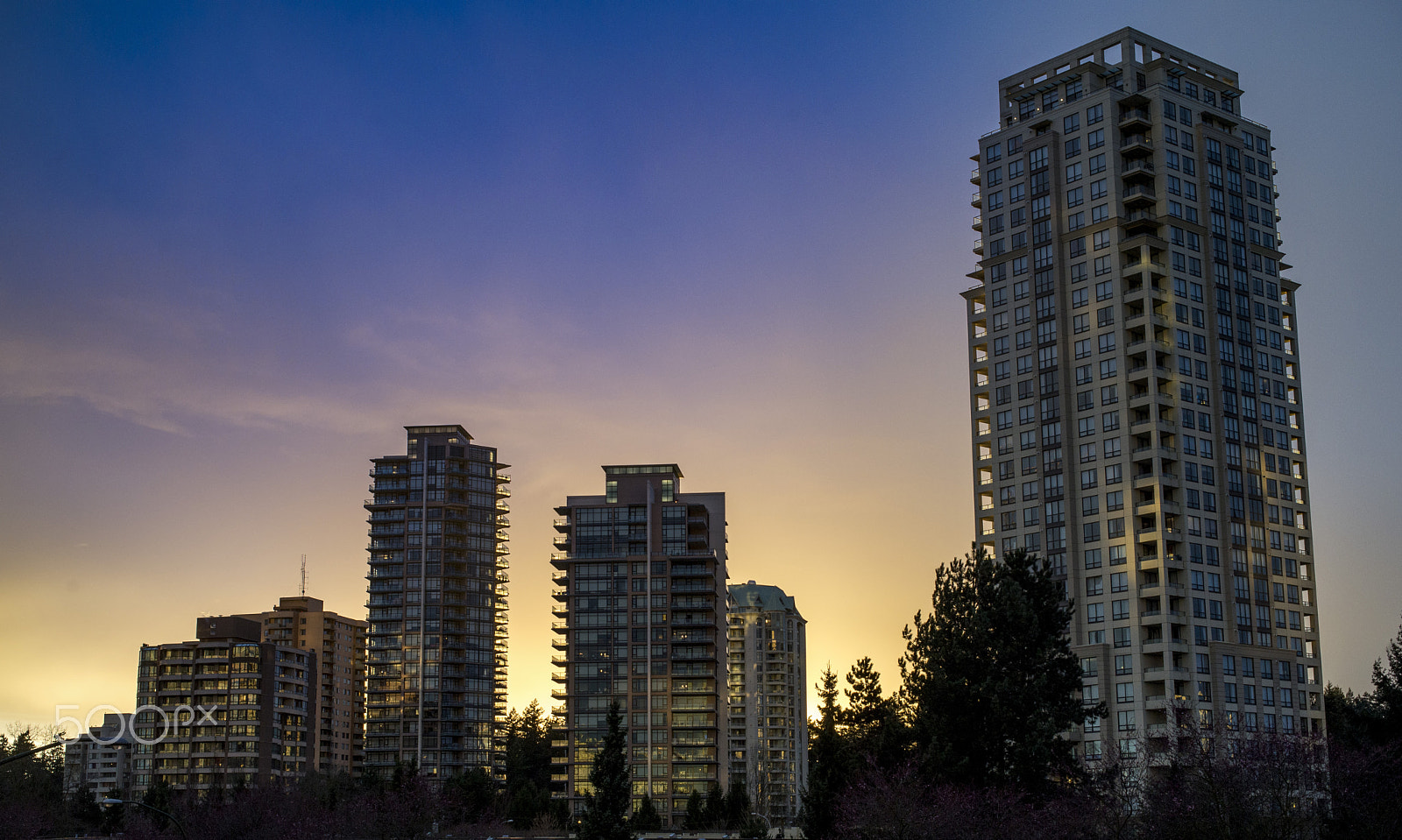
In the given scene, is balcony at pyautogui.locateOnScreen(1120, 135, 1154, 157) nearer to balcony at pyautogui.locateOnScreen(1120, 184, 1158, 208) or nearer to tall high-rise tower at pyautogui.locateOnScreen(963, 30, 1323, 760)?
tall high-rise tower at pyautogui.locateOnScreen(963, 30, 1323, 760)

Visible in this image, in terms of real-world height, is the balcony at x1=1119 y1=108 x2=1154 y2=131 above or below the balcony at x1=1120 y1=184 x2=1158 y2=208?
above

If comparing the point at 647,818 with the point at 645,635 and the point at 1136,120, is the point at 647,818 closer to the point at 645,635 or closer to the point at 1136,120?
the point at 645,635

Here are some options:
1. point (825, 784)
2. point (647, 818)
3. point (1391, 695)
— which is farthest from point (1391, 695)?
point (647, 818)

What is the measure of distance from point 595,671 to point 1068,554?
7645cm

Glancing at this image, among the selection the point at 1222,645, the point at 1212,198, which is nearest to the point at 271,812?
the point at 1222,645

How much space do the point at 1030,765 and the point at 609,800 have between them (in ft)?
107

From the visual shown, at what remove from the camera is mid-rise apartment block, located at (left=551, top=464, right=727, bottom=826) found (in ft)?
566

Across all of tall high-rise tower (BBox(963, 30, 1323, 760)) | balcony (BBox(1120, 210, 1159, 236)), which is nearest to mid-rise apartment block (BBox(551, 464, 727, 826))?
tall high-rise tower (BBox(963, 30, 1323, 760))

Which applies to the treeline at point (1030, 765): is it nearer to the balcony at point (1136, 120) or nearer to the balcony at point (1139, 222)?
the balcony at point (1139, 222)

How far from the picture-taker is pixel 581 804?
16638 cm

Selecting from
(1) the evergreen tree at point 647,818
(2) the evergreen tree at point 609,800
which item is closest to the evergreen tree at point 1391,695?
(2) the evergreen tree at point 609,800

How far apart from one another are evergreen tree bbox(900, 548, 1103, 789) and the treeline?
83 millimetres

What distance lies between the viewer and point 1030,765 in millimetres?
66375

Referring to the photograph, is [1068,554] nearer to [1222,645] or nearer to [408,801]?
[1222,645]
